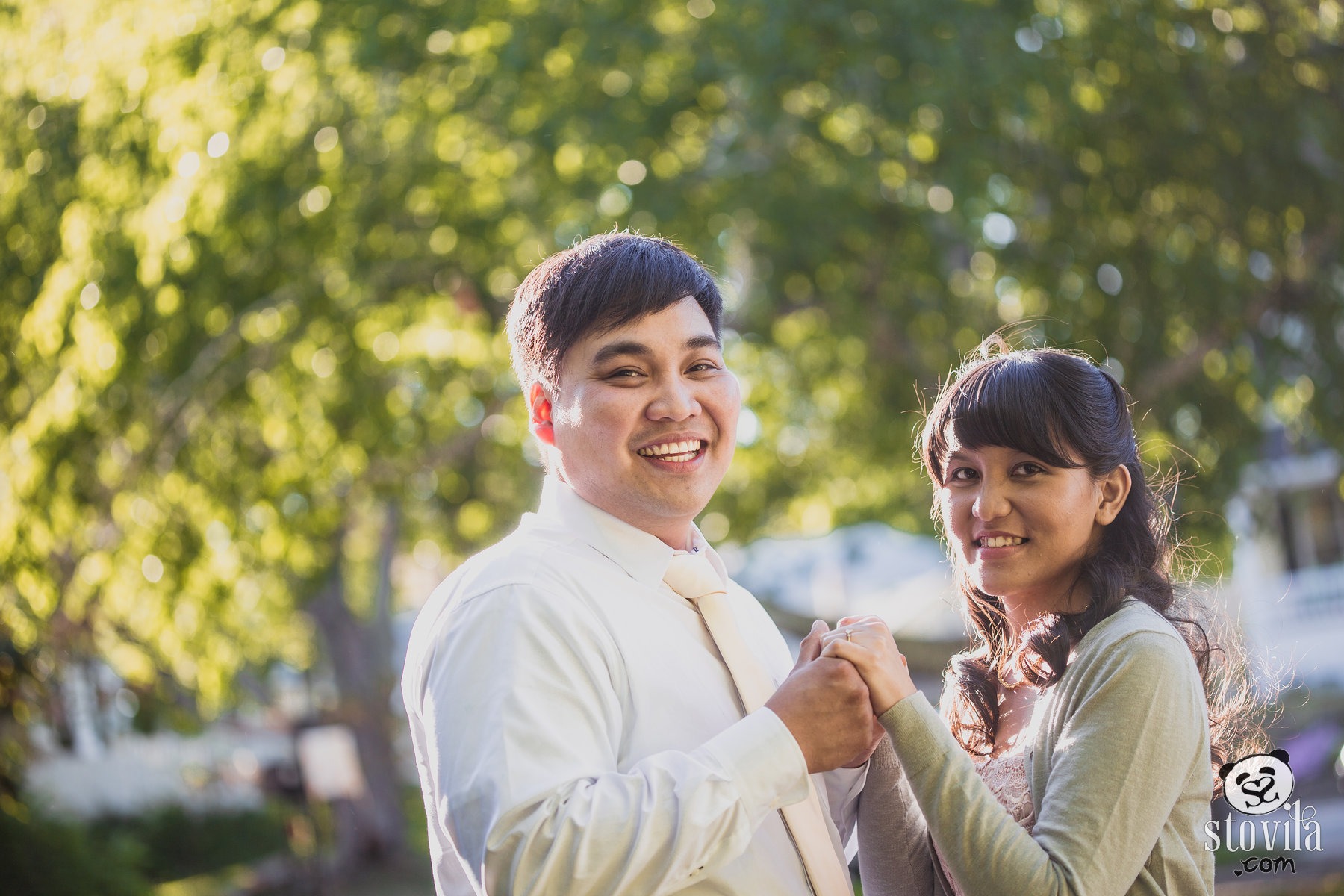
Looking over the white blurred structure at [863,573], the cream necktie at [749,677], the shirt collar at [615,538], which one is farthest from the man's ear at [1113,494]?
the white blurred structure at [863,573]

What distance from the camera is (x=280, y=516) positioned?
9367mm

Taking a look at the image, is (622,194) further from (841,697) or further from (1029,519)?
(841,697)

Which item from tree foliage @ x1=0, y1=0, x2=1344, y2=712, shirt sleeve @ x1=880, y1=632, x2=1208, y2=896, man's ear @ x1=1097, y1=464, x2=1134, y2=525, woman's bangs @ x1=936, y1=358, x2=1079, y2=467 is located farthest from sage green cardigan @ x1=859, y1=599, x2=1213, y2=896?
tree foliage @ x1=0, y1=0, x2=1344, y2=712

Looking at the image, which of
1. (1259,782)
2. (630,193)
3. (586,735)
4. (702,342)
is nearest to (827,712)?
(586,735)

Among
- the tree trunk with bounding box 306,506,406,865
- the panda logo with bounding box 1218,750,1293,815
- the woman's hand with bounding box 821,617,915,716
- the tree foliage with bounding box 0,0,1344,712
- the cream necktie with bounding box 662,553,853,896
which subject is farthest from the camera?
the tree trunk with bounding box 306,506,406,865

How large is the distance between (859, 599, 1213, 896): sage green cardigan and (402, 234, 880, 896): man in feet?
0.57

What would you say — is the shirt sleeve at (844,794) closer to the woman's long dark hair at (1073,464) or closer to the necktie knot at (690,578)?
the woman's long dark hair at (1073,464)

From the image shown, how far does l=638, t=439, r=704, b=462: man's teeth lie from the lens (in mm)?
2486

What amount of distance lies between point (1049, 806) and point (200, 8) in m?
6.84

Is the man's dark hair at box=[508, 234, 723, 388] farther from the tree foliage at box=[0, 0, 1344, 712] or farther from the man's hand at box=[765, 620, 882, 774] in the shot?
the tree foliage at box=[0, 0, 1344, 712]

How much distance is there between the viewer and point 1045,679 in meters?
2.51

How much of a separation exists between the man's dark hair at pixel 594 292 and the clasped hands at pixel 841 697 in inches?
29.3

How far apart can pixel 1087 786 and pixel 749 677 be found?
2.11 ft

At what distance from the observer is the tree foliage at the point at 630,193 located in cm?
702
